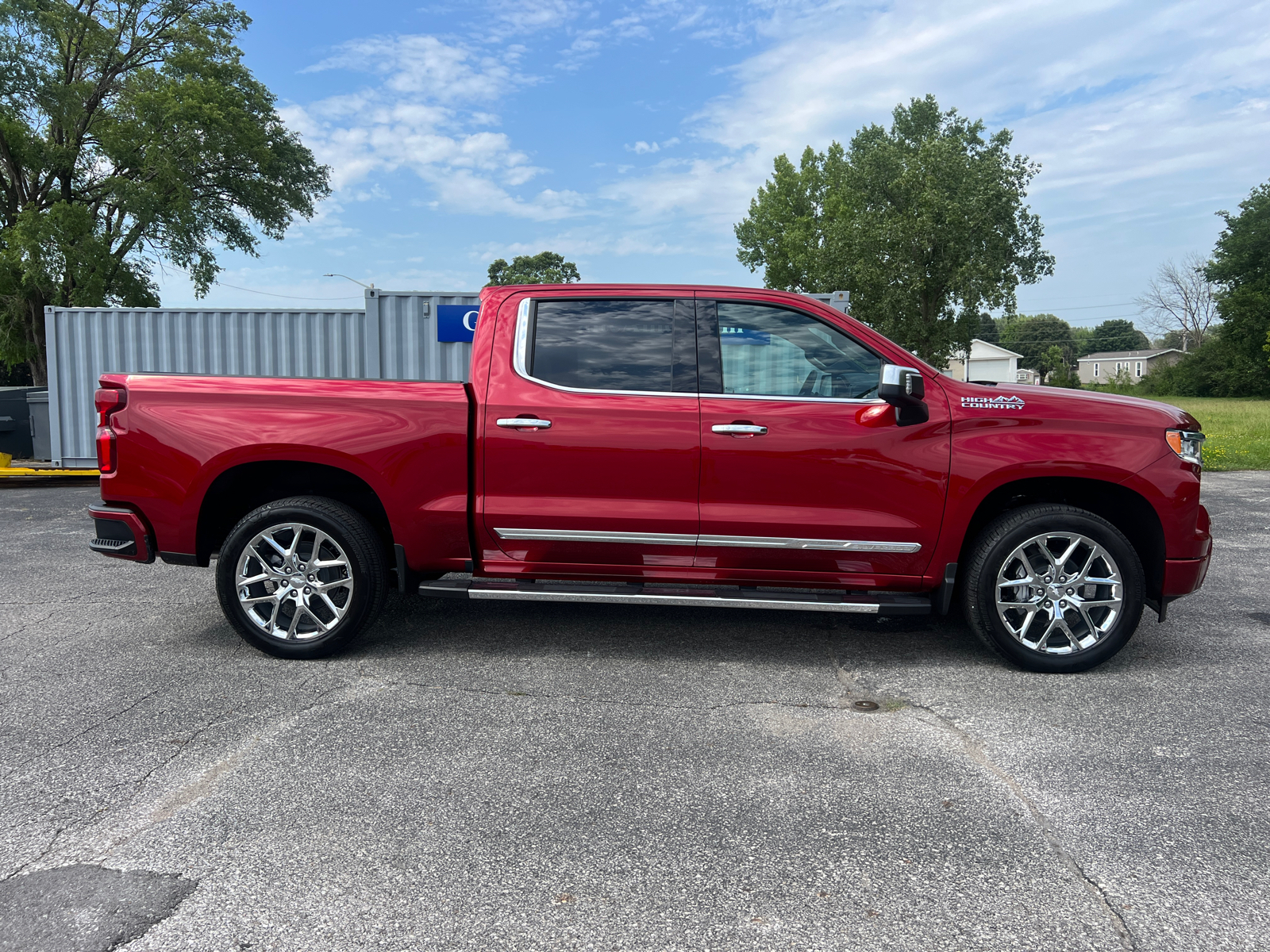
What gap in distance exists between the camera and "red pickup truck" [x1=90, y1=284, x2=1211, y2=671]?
419cm

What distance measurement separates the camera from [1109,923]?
230 centimetres

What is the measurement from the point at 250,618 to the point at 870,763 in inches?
122

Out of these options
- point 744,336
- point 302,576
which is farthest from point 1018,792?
point 302,576

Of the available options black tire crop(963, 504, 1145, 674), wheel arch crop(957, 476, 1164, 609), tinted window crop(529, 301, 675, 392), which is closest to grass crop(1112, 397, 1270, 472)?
wheel arch crop(957, 476, 1164, 609)

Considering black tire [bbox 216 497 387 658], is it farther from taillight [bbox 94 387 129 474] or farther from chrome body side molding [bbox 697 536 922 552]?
chrome body side molding [bbox 697 536 922 552]

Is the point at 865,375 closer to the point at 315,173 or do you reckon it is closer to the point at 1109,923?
the point at 1109,923

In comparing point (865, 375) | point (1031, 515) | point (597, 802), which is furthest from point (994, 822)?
point (865, 375)

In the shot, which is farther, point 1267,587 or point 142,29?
point 142,29

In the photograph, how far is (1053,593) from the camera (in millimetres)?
4234

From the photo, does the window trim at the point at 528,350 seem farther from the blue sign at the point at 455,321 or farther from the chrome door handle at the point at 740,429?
the blue sign at the point at 455,321

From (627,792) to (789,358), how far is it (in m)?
2.32

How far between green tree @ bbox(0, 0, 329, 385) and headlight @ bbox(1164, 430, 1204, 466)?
28.2 metres

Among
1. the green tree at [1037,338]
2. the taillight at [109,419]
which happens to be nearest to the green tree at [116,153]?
the taillight at [109,419]

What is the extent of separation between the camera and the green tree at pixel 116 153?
25234 mm
